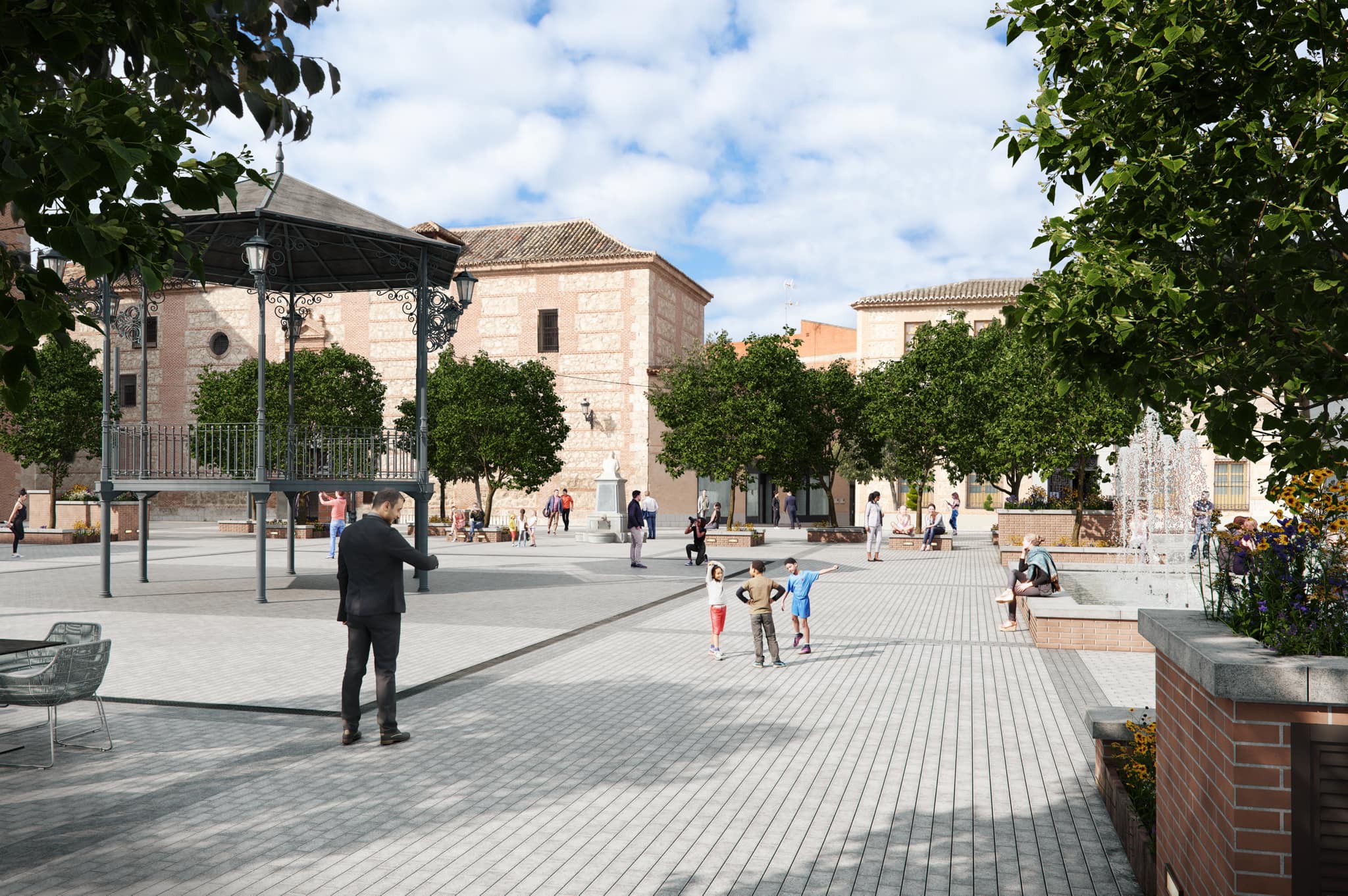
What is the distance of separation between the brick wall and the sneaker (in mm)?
4942

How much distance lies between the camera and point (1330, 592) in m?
3.62

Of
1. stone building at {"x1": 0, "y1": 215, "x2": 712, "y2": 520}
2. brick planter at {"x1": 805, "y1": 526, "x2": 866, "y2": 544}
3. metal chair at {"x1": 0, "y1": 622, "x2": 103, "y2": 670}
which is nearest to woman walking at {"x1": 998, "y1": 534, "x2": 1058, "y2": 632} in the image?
metal chair at {"x1": 0, "y1": 622, "x2": 103, "y2": 670}

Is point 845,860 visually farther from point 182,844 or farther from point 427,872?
point 182,844

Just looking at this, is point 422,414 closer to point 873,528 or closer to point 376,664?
point 376,664

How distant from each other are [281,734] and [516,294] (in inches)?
1523

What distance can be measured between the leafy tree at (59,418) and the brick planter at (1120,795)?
36595 mm

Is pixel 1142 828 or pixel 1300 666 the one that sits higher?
pixel 1300 666

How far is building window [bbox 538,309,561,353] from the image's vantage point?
4431 centimetres

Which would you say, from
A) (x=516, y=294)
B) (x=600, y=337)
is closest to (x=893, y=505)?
(x=600, y=337)

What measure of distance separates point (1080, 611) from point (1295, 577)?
296 inches

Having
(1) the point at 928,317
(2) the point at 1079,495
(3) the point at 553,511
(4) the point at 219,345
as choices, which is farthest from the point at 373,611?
(4) the point at 219,345

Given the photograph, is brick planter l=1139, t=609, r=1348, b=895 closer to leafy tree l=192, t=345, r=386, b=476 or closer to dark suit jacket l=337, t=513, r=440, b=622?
dark suit jacket l=337, t=513, r=440, b=622

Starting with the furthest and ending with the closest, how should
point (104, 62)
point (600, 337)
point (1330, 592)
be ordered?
point (600, 337), point (104, 62), point (1330, 592)

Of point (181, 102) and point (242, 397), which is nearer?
point (181, 102)
